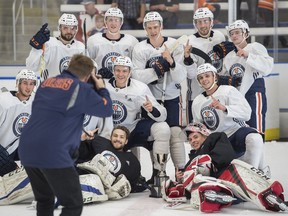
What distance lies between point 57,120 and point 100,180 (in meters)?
1.52

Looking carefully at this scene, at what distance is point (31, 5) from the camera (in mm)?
9992

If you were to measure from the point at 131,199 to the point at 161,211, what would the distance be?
17.0 inches

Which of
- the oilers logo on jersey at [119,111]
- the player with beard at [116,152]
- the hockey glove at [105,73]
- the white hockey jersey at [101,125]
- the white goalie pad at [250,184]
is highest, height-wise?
the hockey glove at [105,73]

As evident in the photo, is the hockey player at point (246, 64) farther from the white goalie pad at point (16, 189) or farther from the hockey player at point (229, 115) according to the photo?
the white goalie pad at point (16, 189)

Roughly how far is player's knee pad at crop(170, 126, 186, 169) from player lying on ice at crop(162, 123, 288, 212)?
380 millimetres

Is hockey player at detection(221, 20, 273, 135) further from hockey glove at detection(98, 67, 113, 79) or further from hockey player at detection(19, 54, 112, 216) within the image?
hockey player at detection(19, 54, 112, 216)

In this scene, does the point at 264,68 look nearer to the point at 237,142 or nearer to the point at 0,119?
the point at 237,142

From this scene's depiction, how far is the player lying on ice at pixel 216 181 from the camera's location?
222 inches

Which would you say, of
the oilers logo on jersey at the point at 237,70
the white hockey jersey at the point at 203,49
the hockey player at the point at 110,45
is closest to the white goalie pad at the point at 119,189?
the hockey player at the point at 110,45

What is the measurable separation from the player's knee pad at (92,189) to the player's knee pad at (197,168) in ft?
1.64

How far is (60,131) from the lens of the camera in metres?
4.51

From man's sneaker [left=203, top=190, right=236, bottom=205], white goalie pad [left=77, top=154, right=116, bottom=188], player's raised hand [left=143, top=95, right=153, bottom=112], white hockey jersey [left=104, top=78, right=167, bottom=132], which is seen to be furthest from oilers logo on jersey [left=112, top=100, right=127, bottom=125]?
man's sneaker [left=203, top=190, right=236, bottom=205]

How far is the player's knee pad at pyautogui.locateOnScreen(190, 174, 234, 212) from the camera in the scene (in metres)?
5.64

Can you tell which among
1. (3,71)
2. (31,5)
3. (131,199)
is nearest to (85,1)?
(31,5)
